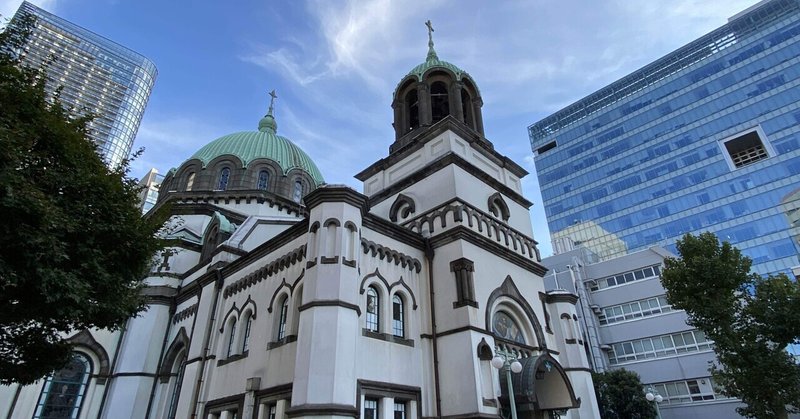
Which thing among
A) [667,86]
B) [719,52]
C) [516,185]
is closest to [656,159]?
[667,86]

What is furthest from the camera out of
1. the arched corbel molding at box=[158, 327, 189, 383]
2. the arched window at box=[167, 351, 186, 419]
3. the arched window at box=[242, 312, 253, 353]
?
the arched corbel molding at box=[158, 327, 189, 383]

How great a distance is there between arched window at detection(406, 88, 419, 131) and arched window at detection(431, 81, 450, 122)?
848mm

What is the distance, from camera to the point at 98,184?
10.1 metres

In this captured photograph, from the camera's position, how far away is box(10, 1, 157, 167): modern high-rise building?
8038cm

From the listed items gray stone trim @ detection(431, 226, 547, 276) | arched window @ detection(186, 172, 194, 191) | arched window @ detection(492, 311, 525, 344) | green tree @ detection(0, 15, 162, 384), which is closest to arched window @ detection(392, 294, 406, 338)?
gray stone trim @ detection(431, 226, 547, 276)

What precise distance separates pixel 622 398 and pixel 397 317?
2099 cm

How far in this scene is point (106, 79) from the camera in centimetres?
8956

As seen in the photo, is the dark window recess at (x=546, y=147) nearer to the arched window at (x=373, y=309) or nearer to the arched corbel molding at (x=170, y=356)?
the arched corbel molding at (x=170, y=356)

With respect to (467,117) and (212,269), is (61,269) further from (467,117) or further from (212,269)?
(467,117)

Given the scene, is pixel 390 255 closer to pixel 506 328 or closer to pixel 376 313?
pixel 376 313

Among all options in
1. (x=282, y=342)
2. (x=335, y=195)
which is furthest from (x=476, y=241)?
(x=282, y=342)

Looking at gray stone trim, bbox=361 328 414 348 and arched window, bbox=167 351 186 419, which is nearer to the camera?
gray stone trim, bbox=361 328 414 348

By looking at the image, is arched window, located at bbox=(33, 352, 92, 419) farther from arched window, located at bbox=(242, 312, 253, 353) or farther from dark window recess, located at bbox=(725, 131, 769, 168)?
dark window recess, located at bbox=(725, 131, 769, 168)

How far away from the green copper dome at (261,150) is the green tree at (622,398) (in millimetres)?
23410
